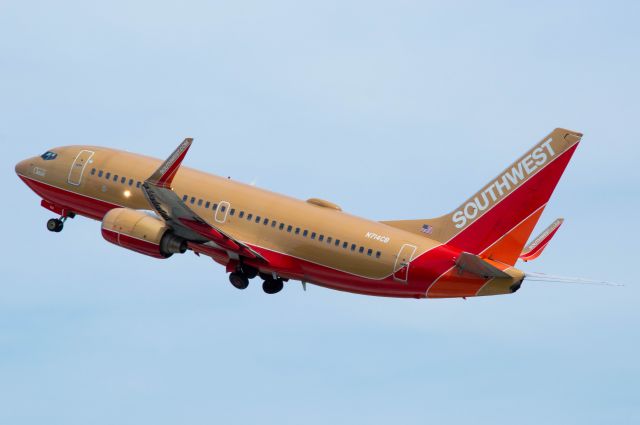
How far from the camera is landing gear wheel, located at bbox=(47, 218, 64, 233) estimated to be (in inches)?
3054

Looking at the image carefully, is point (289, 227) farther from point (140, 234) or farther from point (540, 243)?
point (540, 243)

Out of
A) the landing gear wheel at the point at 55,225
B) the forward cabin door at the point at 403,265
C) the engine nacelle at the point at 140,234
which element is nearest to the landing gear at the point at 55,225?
the landing gear wheel at the point at 55,225

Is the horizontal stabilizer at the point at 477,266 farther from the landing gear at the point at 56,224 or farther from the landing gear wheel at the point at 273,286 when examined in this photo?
the landing gear at the point at 56,224

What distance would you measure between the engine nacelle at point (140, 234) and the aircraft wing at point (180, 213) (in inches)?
23.6

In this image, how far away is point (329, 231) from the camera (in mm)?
68875

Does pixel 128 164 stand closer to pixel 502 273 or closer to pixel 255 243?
pixel 255 243

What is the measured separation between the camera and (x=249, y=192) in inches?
2820

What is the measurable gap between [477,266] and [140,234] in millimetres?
16301

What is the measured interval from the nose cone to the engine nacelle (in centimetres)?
1142

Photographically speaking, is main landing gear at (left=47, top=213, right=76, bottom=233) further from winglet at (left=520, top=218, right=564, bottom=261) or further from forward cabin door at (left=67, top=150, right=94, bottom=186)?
winglet at (left=520, top=218, right=564, bottom=261)

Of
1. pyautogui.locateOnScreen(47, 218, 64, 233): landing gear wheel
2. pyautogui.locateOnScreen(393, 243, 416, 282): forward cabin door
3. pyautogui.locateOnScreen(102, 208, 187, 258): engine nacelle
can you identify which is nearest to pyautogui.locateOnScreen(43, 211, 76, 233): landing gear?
pyautogui.locateOnScreen(47, 218, 64, 233): landing gear wheel

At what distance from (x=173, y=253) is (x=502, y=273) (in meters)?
16.2

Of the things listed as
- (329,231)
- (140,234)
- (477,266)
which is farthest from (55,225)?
(477,266)

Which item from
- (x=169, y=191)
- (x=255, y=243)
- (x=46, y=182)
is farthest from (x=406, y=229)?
(x=46, y=182)
